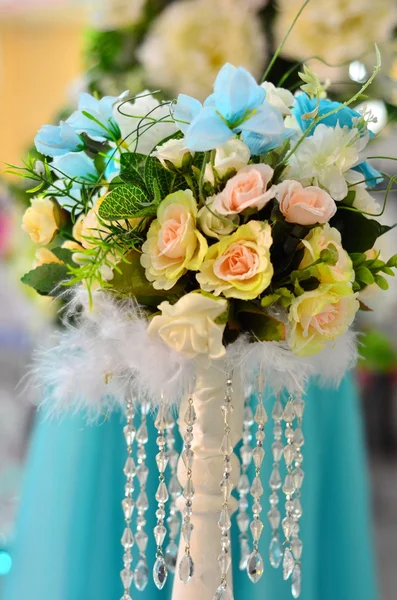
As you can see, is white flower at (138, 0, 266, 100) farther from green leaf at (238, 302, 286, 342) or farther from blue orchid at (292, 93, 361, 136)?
green leaf at (238, 302, 286, 342)

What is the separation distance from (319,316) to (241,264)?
0.25ft

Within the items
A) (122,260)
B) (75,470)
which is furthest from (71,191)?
(75,470)

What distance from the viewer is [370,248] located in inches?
22.3

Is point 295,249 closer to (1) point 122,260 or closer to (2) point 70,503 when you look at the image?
Answer: (1) point 122,260

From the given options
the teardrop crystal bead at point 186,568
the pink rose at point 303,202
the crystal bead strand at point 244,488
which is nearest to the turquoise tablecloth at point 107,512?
the crystal bead strand at point 244,488

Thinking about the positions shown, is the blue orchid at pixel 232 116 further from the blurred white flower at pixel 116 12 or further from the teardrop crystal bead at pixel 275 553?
the blurred white flower at pixel 116 12

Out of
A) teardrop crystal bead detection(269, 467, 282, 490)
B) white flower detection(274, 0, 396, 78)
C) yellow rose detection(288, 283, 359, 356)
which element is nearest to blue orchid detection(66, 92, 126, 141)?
yellow rose detection(288, 283, 359, 356)

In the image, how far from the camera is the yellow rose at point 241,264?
48 centimetres

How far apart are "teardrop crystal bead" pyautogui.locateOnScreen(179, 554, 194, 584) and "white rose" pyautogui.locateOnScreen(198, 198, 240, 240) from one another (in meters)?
0.26

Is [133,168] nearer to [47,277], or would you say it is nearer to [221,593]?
[47,277]

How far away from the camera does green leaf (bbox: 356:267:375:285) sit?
1.75ft

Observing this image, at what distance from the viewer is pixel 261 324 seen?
519mm

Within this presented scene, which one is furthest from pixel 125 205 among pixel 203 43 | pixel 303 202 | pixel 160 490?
pixel 203 43

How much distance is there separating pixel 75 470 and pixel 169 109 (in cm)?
70
